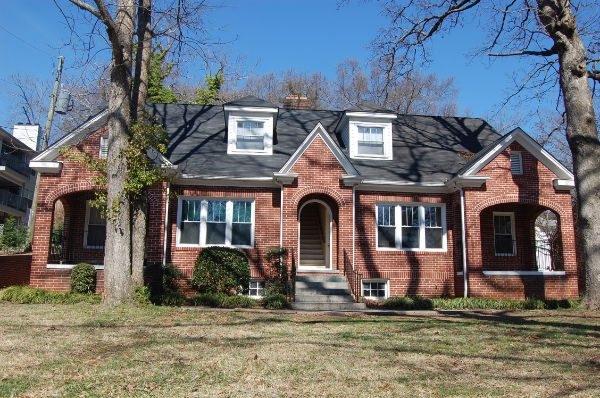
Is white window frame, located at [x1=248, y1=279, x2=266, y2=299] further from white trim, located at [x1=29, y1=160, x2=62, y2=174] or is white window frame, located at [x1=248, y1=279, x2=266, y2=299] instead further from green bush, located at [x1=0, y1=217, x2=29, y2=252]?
green bush, located at [x1=0, y1=217, x2=29, y2=252]

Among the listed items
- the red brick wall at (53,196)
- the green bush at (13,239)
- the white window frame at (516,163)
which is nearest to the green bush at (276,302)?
the red brick wall at (53,196)

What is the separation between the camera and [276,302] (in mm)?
14344

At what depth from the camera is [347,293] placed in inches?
606

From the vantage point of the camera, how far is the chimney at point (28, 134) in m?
42.3

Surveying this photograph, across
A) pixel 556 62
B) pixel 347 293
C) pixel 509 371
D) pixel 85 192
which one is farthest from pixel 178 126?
pixel 509 371

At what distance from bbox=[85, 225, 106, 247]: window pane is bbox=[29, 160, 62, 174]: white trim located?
2562 mm

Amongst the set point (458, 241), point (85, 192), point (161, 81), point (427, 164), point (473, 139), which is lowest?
point (458, 241)

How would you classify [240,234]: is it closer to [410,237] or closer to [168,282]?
[168,282]

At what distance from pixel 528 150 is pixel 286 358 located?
1361cm

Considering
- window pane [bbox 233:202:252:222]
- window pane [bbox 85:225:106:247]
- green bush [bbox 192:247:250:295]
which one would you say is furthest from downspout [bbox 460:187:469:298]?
window pane [bbox 85:225:106:247]

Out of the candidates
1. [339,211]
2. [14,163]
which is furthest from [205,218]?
[14,163]

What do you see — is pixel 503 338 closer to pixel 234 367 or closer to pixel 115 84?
pixel 234 367

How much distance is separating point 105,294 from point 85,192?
6690 millimetres

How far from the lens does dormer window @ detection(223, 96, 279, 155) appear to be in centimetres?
1830
